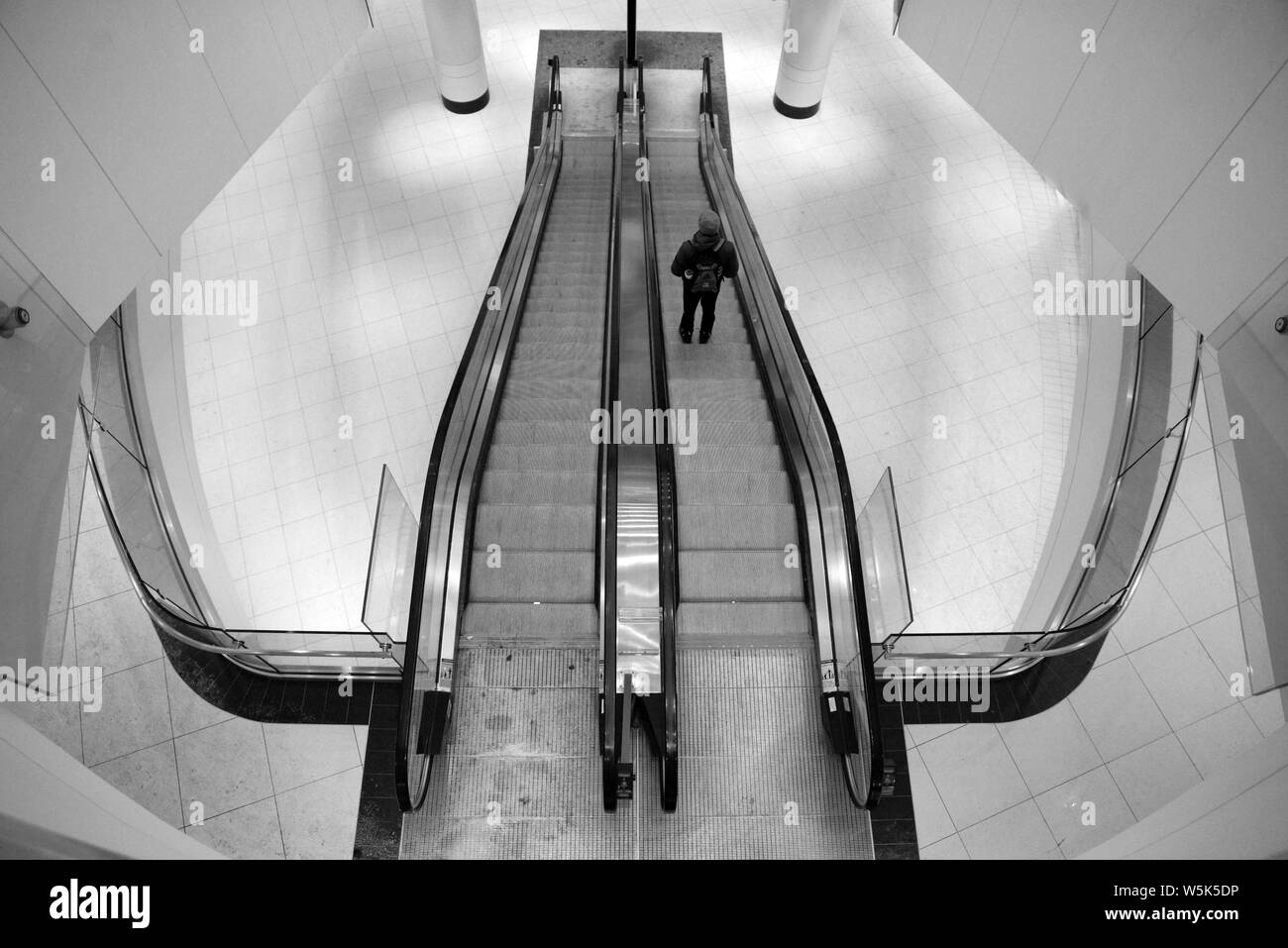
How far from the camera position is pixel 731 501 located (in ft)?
16.6

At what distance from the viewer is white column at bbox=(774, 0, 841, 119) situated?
9.16m

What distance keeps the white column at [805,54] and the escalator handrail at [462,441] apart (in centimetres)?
413

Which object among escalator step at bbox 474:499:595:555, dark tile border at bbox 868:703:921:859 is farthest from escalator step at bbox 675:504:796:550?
dark tile border at bbox 868:703:921:859

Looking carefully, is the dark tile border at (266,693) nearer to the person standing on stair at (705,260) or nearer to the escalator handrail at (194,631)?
the escalator handrail at (194,631)

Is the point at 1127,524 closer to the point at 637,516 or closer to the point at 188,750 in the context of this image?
the point at 637,516

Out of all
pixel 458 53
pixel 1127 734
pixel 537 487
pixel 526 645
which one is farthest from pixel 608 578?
pixel 458 53

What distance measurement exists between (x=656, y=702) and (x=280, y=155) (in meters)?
9.19

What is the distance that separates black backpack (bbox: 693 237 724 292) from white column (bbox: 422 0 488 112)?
6.18 meters

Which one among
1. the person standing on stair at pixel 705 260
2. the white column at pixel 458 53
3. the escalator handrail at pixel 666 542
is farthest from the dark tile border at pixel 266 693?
the white column at pixel 458 53

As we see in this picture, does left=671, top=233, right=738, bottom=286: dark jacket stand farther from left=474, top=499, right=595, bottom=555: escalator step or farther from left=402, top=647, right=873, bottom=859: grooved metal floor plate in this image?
left=402, top=647, right=873, bottom=859: grooved metal floor plate

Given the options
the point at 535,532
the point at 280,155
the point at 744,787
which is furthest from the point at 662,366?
the point at 280,155

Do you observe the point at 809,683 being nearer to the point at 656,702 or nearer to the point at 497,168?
the point at 656,702

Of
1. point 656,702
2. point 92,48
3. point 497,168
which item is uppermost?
point 497,168

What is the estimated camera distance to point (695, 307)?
240 inches
